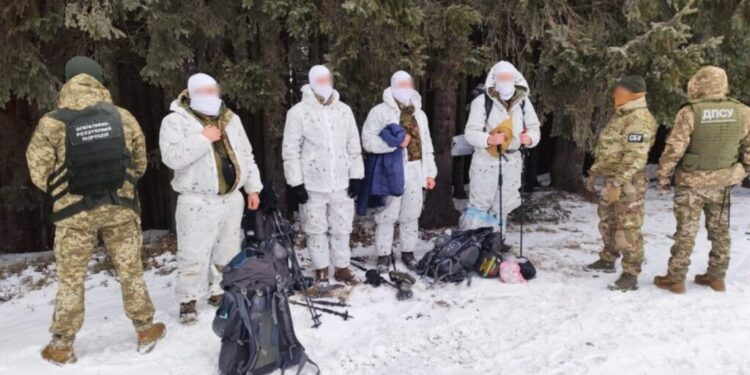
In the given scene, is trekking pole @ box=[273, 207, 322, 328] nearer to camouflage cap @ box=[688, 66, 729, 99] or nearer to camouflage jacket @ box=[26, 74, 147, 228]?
camouflage jacket @ box=[26, 74, 147, 228]

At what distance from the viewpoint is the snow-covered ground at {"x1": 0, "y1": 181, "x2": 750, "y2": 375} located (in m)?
4.25

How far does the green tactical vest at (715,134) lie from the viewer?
5.15m

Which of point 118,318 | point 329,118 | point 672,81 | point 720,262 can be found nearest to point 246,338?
point 118,318

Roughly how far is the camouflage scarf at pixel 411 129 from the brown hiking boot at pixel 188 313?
9.46ft

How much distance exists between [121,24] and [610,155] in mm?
6501

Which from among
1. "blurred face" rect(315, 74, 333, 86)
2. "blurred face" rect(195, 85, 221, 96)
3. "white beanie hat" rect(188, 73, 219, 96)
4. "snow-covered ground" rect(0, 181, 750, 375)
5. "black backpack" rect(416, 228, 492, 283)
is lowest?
"snow-covered ground" rect(0, 181, 750, 375)

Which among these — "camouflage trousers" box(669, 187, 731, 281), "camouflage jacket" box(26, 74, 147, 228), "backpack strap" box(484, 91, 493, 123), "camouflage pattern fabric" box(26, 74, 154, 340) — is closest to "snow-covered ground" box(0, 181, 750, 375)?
"camouflage trousers" box(669, 187, 731, 281)

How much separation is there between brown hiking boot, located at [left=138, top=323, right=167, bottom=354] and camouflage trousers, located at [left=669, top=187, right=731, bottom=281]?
5095 millimetres

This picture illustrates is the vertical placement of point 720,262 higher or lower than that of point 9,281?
higher

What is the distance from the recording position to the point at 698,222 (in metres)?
5.36

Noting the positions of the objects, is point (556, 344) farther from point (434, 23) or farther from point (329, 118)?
point (434, 23)

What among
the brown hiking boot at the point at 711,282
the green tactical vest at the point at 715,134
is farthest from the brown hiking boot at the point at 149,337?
the brown hiking boot at the point at 711,282

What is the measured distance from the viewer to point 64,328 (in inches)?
169

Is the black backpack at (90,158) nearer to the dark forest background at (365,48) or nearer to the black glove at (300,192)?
the black glove at (300,192)
